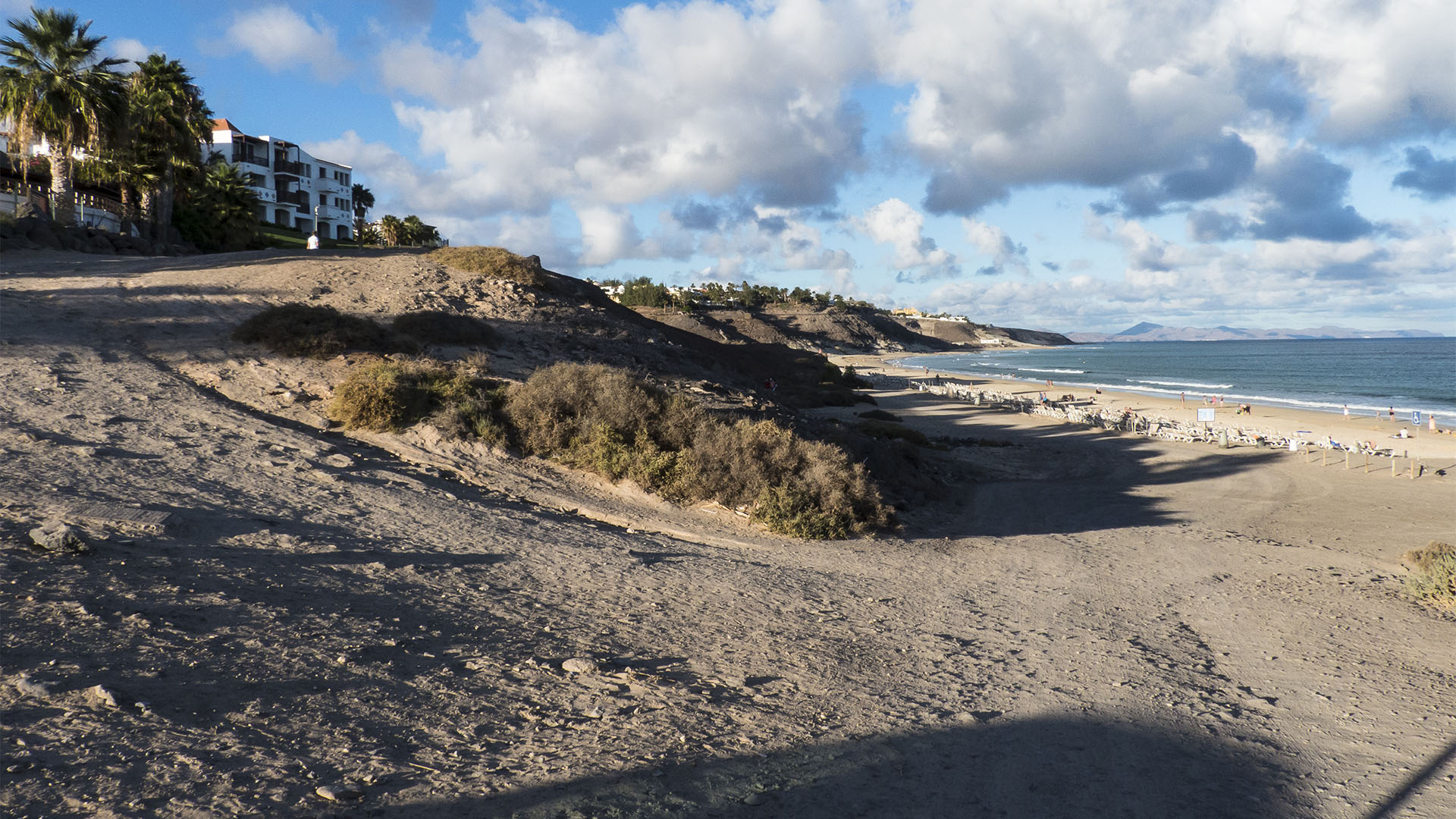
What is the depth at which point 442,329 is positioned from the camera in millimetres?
17766

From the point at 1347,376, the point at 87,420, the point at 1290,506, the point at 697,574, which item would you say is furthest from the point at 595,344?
the point at 1347,376

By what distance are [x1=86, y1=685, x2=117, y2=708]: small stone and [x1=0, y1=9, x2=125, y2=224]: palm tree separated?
112 ft

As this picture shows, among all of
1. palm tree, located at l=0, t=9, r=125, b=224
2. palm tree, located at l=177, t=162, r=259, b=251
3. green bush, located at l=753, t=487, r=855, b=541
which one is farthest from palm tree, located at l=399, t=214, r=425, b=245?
green bush, located at l=753, t=487, r=855, b=541

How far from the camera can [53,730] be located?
4.06m

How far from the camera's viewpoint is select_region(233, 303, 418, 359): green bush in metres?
15.7

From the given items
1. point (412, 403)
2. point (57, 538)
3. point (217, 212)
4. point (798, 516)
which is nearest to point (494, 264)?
point (412, 403)

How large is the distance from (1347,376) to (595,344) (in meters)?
79.4

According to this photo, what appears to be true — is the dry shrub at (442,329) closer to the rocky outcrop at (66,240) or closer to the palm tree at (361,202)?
the rocky outcrop at (66,240)

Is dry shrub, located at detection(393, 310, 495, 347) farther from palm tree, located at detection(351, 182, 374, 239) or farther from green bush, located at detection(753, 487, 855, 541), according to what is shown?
palm tree, located at detection(351, 182, 374, 239)

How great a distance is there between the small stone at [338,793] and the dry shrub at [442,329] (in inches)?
553

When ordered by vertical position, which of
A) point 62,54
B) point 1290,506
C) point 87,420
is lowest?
point 1290,506

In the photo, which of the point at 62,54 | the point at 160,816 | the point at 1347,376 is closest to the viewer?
the point at 160,816

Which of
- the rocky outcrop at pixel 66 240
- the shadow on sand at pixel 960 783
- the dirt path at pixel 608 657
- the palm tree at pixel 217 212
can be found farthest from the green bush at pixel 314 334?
the palm tree at pixel 217 212

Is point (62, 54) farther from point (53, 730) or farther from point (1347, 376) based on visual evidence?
point (1347, 376)
